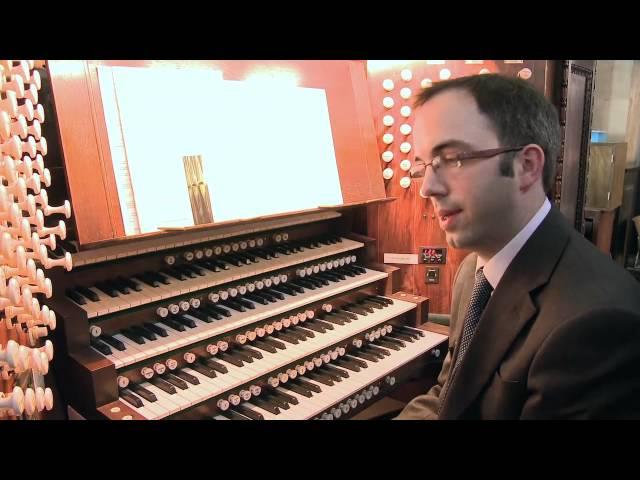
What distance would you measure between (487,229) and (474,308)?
268 mm

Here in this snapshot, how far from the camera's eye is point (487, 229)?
1.29m

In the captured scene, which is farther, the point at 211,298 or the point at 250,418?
the point at 211,298

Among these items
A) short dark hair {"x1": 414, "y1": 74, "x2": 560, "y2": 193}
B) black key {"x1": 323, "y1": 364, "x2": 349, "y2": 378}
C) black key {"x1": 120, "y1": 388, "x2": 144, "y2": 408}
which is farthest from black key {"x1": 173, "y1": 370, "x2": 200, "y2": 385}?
short dark hair {"x1": 414, "y1": 74, "x2": 560, "y2": 193}

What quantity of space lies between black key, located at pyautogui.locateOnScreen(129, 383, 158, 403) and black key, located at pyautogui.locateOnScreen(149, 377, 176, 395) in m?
0.06

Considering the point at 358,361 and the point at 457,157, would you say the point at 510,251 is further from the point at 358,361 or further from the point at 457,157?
the point at 358,361

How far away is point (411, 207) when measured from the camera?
3057mm

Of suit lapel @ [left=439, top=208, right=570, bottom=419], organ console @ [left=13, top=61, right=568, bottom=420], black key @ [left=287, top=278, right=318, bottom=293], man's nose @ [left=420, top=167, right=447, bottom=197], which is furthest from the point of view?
black key @ [left=287, top=278, right=318, bottom=293]

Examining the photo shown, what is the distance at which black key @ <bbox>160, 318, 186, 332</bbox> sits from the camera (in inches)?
78.4

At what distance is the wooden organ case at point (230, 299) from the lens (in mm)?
1714

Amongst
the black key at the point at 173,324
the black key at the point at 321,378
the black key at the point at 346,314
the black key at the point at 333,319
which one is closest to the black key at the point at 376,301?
the black key at the point at 346,314

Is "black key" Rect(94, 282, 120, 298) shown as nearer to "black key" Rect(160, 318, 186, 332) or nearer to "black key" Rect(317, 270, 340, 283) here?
"black key" Rect(160, 318, 186, 332)

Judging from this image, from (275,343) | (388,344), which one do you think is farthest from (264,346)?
(388,344)
